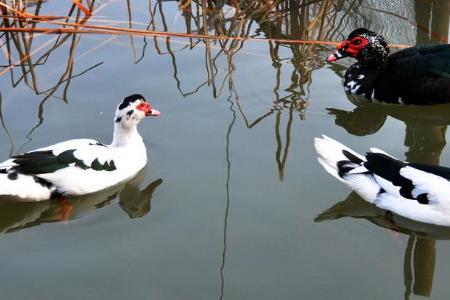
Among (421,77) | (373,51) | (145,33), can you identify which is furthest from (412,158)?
(145,33)

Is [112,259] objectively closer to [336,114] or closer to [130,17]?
[336,114]

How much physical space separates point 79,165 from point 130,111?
2.10 ft

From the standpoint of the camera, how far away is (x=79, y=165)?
4930 millimetres

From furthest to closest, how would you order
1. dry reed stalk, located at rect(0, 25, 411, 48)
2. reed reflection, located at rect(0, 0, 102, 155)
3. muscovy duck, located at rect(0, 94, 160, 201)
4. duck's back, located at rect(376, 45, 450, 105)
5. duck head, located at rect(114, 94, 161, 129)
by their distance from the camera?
dry reed stalk, located at rect(0, 25, 411, 48) → reed reflection, located at rect(0, 0, 102, 155) → duck's back, located at rect(376, 45, 450, 105) → duck head, located at rect(114, 94, 161, 129) → muscovy duck, located at rect(0, 94, 160, 201)

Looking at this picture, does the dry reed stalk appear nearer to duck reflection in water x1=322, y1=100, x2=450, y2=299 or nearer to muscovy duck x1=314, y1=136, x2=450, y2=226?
duck reflection in water x1=322, y1=100, x2=450, y2=299

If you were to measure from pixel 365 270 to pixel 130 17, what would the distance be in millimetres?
4390

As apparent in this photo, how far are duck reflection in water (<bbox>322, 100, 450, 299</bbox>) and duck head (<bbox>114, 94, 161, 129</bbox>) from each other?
1520 mm

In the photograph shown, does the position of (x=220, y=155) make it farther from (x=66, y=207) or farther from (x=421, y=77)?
(x=421, y=77)

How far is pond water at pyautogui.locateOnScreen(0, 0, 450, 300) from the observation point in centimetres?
424

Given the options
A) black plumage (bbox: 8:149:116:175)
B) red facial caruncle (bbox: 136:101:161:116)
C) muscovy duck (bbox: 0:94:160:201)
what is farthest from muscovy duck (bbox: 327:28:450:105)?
black plumage (bbox: 8:149:116:175)

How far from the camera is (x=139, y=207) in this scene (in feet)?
16.3

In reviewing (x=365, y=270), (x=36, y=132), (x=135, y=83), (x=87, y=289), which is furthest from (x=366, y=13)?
(x=87, y=289)

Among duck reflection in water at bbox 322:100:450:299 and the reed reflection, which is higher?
the reed reflection

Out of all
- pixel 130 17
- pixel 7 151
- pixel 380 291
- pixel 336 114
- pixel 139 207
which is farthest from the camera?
pixel 130 17
